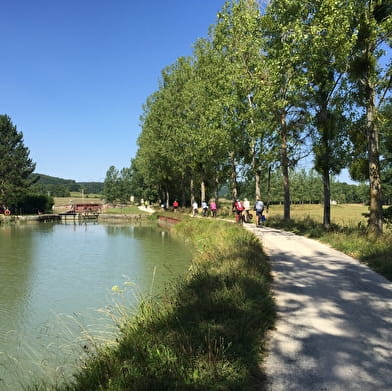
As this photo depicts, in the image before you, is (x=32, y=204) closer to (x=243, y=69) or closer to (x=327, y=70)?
(x=243, y=69)

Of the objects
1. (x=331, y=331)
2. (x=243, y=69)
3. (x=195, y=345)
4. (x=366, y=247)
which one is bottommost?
(x=331, y=331)

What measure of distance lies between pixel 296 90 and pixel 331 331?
14.6 metres

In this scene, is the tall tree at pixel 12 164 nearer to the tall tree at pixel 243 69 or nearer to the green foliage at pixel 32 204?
the green foliage at pixel 32 204

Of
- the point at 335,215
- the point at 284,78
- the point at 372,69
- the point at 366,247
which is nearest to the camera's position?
the point at 366,247

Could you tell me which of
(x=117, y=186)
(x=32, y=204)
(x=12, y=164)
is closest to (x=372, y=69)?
(x=12, y=164)

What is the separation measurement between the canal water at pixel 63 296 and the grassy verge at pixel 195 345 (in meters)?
1.08

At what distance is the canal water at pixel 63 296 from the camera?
7.13 metres

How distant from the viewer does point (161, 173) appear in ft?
150

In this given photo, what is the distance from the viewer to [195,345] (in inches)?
181

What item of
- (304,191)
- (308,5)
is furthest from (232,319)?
(304,191)

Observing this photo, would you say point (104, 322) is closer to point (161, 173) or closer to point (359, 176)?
point (359, 176)

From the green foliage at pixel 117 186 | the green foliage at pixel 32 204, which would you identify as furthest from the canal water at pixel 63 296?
the green foliage at pixel 117 186

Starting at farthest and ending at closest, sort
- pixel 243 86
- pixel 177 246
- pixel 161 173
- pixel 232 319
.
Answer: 1. pixel 161 173
2. pixel 177 246
3. pixel 243 86
4. pixel 232 319

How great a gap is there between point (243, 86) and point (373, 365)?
19.9 meters
